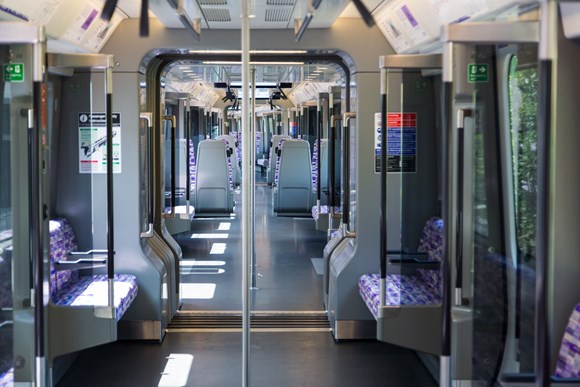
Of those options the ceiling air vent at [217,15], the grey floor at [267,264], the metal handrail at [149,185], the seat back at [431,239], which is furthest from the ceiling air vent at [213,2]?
the grey floor at [267,264]

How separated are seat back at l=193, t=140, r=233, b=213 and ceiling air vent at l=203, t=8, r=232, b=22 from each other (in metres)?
6.30

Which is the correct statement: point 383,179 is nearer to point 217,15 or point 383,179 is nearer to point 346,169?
point 217,15

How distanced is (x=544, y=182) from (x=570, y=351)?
127 centimetres

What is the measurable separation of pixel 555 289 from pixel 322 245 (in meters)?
6.95

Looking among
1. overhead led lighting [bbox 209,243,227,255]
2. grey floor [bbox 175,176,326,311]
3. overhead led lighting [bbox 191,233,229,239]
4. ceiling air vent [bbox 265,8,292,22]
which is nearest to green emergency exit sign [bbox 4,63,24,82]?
ceiling air vent [bbox 265,8,292,22]

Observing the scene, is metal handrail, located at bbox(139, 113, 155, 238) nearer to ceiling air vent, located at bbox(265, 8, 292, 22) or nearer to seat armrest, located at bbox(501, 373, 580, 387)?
ceiling air vent, located at bbox(265, 8, 292, 22)

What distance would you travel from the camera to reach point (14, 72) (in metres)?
3.15

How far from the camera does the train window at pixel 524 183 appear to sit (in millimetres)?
3232

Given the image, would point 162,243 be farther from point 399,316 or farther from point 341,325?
point 399,316

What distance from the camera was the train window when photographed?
3232mm

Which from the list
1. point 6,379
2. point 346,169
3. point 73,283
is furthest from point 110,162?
point 346,169

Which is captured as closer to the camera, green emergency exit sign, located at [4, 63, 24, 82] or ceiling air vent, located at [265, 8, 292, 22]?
green emergency exit sign, located at [4, 63, 24, 82]

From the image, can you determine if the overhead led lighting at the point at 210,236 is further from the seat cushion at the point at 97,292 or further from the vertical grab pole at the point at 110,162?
the vertical grab pole at the point at 110,162

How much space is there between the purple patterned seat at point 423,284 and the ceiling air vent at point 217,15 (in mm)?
2156
